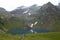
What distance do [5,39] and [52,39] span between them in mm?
42030

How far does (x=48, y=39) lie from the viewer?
558ft

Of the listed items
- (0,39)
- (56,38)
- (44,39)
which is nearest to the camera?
(0,39)

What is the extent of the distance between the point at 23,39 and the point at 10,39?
10120 mm

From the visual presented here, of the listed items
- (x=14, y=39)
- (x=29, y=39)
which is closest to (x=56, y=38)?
(x=29, y=39)

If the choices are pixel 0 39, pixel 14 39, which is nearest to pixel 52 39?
pixel 14 39

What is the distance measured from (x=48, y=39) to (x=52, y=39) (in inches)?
206

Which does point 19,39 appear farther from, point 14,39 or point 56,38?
point 56,38

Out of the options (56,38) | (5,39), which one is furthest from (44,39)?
(5,39)

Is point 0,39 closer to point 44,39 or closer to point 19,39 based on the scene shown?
point 19,39

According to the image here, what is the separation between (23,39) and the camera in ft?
511

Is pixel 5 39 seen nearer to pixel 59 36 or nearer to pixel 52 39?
pixel 52 39

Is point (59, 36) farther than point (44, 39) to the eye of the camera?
Yes

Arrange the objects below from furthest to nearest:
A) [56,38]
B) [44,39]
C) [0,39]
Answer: [56,38] < [44,39] < [0,39]

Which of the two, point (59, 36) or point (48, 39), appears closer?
point (48, 39)
